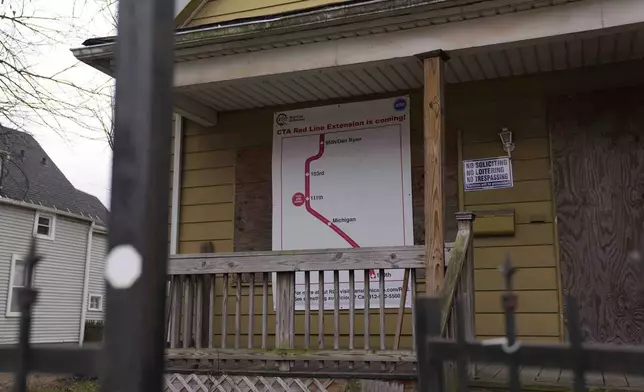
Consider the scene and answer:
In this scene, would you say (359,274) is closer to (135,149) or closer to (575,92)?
(575,92)

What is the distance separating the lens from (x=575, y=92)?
5688mm

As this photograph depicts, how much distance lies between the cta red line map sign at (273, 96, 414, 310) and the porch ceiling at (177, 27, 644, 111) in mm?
232

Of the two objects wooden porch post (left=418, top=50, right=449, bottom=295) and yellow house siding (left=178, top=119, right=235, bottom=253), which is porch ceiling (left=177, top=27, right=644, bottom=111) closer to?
wooden porch post (left=418, top=50, right=449, bottom=295)

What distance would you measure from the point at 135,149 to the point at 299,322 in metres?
5.28

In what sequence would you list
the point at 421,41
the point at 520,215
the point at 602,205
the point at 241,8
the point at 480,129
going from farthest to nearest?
the point at 241,8, the point at 480,129, the point at 520,215, the point at 602,205, the point at 421,41

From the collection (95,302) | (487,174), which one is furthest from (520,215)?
(95,302)

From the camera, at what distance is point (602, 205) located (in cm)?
546

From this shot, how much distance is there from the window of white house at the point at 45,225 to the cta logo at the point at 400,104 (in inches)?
823

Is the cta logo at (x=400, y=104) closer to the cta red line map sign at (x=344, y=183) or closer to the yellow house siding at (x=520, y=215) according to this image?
the cta red line map sign at (x=344, y=183)

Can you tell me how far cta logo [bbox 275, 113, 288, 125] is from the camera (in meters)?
6.76

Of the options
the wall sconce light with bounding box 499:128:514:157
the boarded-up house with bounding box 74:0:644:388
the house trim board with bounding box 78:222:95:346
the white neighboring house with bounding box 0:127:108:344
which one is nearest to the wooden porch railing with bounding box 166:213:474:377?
the boarded-up house with bounding box 74:0:644:388

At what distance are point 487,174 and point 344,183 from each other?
1.41 meters

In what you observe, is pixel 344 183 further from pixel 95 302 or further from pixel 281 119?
pixel 95 302

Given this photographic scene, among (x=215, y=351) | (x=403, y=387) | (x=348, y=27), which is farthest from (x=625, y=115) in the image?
(x=215, y=351)
